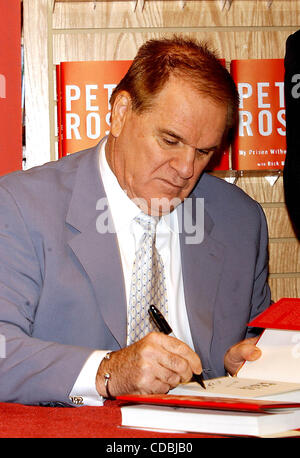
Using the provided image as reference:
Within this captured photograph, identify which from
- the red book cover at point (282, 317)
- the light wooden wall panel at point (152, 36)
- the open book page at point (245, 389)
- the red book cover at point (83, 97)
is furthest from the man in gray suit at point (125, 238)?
the light wooden wall panel at point (152, 36)

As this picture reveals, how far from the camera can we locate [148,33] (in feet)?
9.26

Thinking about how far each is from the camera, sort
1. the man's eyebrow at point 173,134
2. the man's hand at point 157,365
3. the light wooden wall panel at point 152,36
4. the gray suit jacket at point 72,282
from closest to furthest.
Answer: the man's hand at point 157,365, the gray suit jacket at point 72,282, the man's eyebrow at point 173,134, the light wooden wall panel at point 152,36

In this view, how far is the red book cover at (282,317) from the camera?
1417mm

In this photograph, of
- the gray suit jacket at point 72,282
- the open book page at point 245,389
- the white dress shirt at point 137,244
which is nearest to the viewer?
the open book page at point 245,389

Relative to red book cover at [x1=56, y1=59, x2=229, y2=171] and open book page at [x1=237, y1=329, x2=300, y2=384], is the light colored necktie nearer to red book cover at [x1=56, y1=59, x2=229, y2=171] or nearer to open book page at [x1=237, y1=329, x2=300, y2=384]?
open book page at [x1=237, y1=329, x2=300, y2=384]

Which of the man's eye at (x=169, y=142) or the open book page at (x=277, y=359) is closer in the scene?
the open book page at (x=277, y=359)

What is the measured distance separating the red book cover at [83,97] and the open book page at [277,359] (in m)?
1.44

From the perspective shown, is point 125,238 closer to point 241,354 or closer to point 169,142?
point 169,142

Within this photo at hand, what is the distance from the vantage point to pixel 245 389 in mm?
1191

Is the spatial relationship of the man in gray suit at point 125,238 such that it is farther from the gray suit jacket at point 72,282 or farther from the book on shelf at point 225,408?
the book on shelf at point 225,408

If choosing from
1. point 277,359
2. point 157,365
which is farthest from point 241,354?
point 157,365

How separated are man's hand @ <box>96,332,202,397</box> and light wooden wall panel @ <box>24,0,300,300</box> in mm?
1580

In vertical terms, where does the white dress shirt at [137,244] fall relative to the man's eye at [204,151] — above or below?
below

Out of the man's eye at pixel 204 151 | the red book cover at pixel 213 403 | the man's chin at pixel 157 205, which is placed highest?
Answer: the man's eye at pixel 204 151
